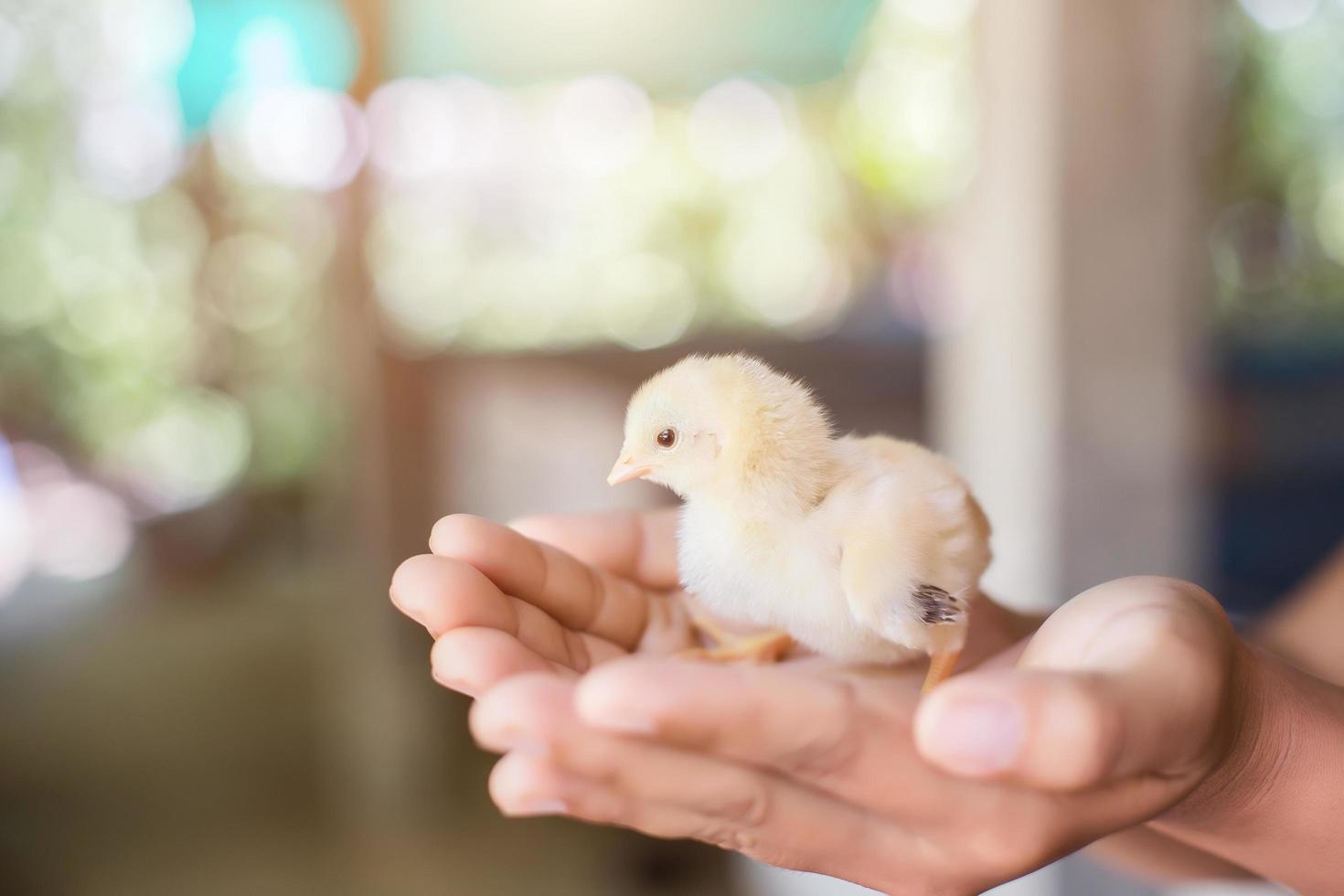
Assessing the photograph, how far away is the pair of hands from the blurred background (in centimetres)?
151

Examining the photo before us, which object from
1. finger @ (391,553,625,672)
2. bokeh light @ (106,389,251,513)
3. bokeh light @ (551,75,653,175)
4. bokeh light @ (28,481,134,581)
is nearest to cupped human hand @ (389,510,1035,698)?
finger @ (391,553,625,672)

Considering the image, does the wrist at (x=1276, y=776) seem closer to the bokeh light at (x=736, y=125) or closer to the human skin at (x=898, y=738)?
the human skin at (x=898, y=738)

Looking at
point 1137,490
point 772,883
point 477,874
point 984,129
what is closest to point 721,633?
point 1137,490

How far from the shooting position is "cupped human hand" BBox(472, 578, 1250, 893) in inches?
21.2

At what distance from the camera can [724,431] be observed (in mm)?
896

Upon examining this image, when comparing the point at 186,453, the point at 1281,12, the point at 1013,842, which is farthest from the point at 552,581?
the point at 186,453

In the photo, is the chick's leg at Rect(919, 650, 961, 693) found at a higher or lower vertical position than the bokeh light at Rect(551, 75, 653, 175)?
lower

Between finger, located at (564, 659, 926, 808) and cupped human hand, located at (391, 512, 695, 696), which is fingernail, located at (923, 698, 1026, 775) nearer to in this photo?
finger, located at (564, 659, 926, 808)

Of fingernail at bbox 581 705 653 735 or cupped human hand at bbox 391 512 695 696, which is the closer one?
fingernail at bbox 581 705 653 735

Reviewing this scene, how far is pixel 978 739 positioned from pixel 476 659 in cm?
31

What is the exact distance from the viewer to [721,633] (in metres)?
1.03

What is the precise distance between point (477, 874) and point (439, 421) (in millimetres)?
1491

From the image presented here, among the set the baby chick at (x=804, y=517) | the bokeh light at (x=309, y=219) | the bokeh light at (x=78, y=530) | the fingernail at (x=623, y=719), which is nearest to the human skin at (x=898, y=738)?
the fingernail at (x=623, y=719)

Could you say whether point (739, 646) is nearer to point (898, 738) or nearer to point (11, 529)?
point (898, 738)
